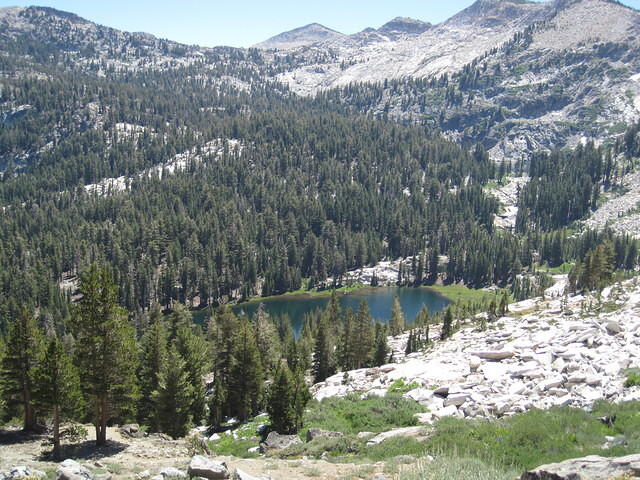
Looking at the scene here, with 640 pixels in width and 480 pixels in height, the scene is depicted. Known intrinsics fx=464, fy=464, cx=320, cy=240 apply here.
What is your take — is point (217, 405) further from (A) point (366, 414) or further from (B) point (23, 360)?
(A) point (366, 414)

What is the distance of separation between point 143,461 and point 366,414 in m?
15.6

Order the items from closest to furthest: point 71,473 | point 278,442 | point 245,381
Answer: point 71,473
point 278,442
point 245,381

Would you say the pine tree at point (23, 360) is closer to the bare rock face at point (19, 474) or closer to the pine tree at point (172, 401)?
the pine tree at point (172, 401)

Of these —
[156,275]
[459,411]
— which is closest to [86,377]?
[459,411]

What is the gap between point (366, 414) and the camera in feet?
114

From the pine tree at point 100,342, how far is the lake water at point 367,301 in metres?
122

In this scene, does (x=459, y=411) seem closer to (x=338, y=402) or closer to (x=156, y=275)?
(x=338, y=402)

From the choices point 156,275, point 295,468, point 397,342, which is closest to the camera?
point 295,468

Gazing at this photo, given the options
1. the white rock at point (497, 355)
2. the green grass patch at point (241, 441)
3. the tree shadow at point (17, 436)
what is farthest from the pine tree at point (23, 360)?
the white rock at point (497, 355)

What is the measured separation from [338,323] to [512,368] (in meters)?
69.9

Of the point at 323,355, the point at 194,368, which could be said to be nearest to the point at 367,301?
the point at 323,355

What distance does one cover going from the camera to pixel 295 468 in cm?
2373

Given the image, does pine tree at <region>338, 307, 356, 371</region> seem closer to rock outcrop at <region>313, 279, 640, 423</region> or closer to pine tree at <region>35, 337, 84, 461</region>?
rock outcrop at <region>313, 279, 640, 423</region>

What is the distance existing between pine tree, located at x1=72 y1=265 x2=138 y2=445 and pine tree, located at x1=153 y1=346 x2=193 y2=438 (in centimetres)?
1204
